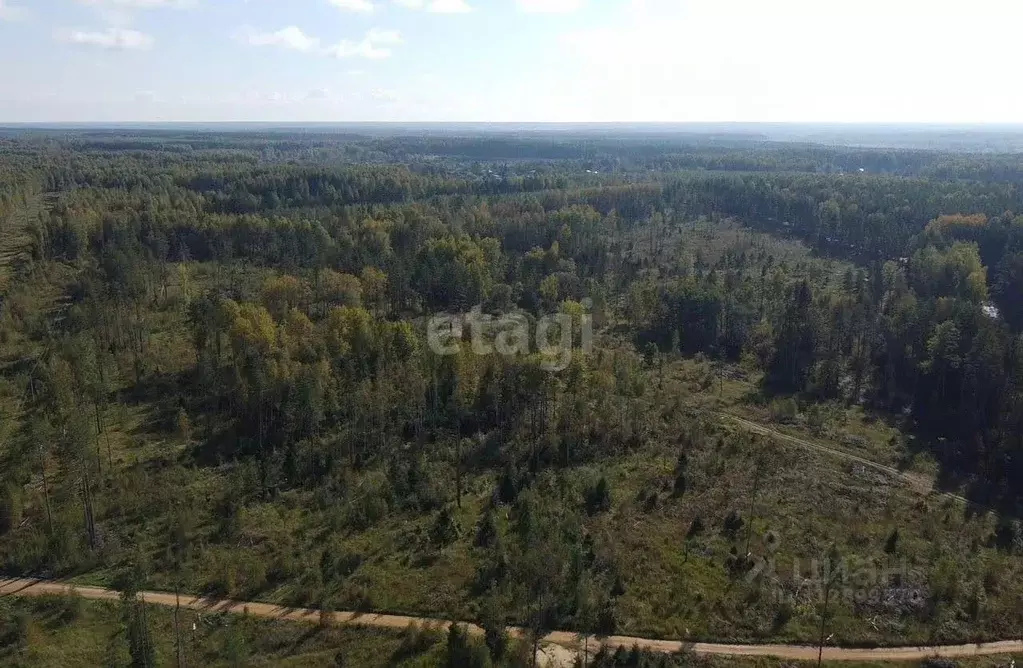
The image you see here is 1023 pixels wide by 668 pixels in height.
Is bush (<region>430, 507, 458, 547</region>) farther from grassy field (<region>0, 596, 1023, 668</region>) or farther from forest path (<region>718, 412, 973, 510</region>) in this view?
forest path (<region>718, 412, 973, 510</region>)

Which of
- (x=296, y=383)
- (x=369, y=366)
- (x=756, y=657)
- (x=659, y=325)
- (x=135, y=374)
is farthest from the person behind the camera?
(x=659, y=325)

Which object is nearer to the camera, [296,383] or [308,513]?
[308,513]

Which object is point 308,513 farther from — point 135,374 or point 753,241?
point 753,241

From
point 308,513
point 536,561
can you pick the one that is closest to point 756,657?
point 536,561

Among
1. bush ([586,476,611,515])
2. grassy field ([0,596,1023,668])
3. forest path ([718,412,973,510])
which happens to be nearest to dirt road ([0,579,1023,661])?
grassy field ([0,596,1023,668])

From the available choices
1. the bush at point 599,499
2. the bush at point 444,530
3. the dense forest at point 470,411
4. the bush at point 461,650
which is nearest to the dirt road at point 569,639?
the dense forest at point 470,411

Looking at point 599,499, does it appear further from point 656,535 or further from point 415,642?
point 415,642

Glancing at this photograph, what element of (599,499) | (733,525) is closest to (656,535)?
(599,499)
